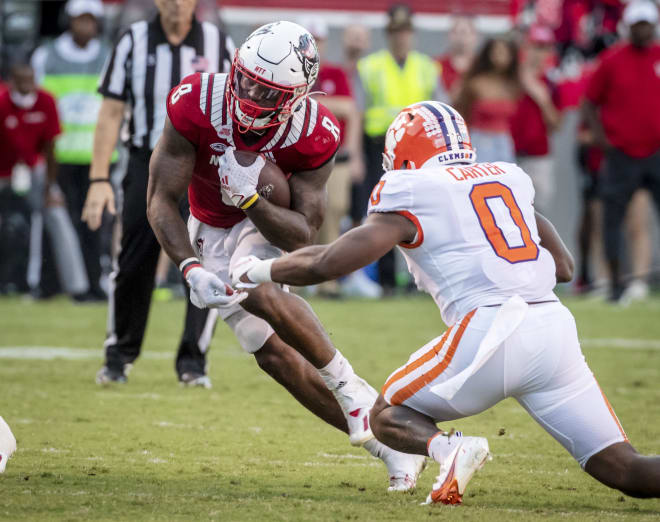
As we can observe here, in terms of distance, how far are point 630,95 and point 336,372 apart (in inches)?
256

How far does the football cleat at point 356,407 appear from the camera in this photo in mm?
4082

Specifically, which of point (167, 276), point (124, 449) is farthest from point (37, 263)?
point (124, 449)

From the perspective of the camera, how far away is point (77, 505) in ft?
11.5

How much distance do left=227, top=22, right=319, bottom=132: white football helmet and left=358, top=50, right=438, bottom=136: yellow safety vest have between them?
6045mm

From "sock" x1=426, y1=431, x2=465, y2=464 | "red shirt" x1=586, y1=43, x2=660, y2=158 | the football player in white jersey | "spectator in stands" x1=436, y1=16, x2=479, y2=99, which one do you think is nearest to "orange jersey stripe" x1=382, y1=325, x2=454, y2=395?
the football player in white jersey

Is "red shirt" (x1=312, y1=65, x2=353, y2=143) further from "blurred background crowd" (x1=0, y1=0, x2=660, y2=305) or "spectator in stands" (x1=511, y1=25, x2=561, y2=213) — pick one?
"spectator in stands" (x1=511, y1=25, x2=561, y2=213)

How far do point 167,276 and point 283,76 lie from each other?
7231 mm

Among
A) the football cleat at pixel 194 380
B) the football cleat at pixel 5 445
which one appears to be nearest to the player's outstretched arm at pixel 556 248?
the football cleat at pixel 5 445

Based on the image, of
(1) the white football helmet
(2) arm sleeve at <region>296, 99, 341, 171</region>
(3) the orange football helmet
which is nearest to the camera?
(3) the orange football helmet

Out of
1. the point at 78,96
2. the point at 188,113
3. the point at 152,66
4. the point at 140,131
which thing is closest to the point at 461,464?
the point at 188,113

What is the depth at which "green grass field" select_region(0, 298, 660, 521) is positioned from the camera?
354 centimetres

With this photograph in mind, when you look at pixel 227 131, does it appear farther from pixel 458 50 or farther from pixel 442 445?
pixel 458 50

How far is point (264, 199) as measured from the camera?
4.20 metres

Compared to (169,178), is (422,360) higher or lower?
lower
